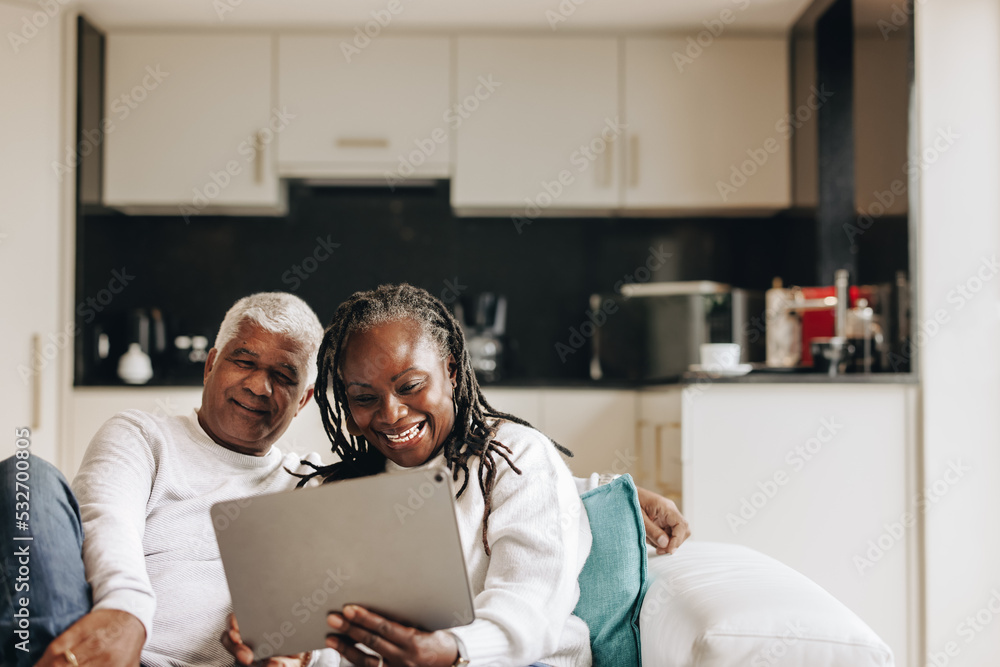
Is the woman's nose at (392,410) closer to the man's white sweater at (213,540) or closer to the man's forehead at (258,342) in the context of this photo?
the man's white sweater at (213,540)

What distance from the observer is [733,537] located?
7.50 ft

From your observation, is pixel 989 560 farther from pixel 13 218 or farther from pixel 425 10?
pixel 13 218

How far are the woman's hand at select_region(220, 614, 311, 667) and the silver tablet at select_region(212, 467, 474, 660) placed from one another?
0.24 ft

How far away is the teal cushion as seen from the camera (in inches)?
50.3

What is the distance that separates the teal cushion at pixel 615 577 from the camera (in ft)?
4.19

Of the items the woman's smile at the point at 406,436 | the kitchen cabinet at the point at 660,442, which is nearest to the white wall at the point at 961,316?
the kitchen cabinet at the point at 660,442

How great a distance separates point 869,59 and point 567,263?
1384mm

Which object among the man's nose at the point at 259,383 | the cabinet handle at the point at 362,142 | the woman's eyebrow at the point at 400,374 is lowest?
the man's nose at the point at 259,383

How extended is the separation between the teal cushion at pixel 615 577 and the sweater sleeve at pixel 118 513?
63cm

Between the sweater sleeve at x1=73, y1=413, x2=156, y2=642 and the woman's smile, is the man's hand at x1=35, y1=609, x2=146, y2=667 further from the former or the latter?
the woman's smile

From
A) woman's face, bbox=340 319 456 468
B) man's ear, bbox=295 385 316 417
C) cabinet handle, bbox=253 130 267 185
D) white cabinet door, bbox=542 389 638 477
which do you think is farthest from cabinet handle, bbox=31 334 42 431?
woman's face, bbox=340 319 456 468

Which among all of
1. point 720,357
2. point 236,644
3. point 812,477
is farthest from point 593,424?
point 236,644

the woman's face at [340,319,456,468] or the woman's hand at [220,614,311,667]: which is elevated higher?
the woman's face at [340,319,456,468]

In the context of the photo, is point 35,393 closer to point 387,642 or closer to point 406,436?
point 406,436
